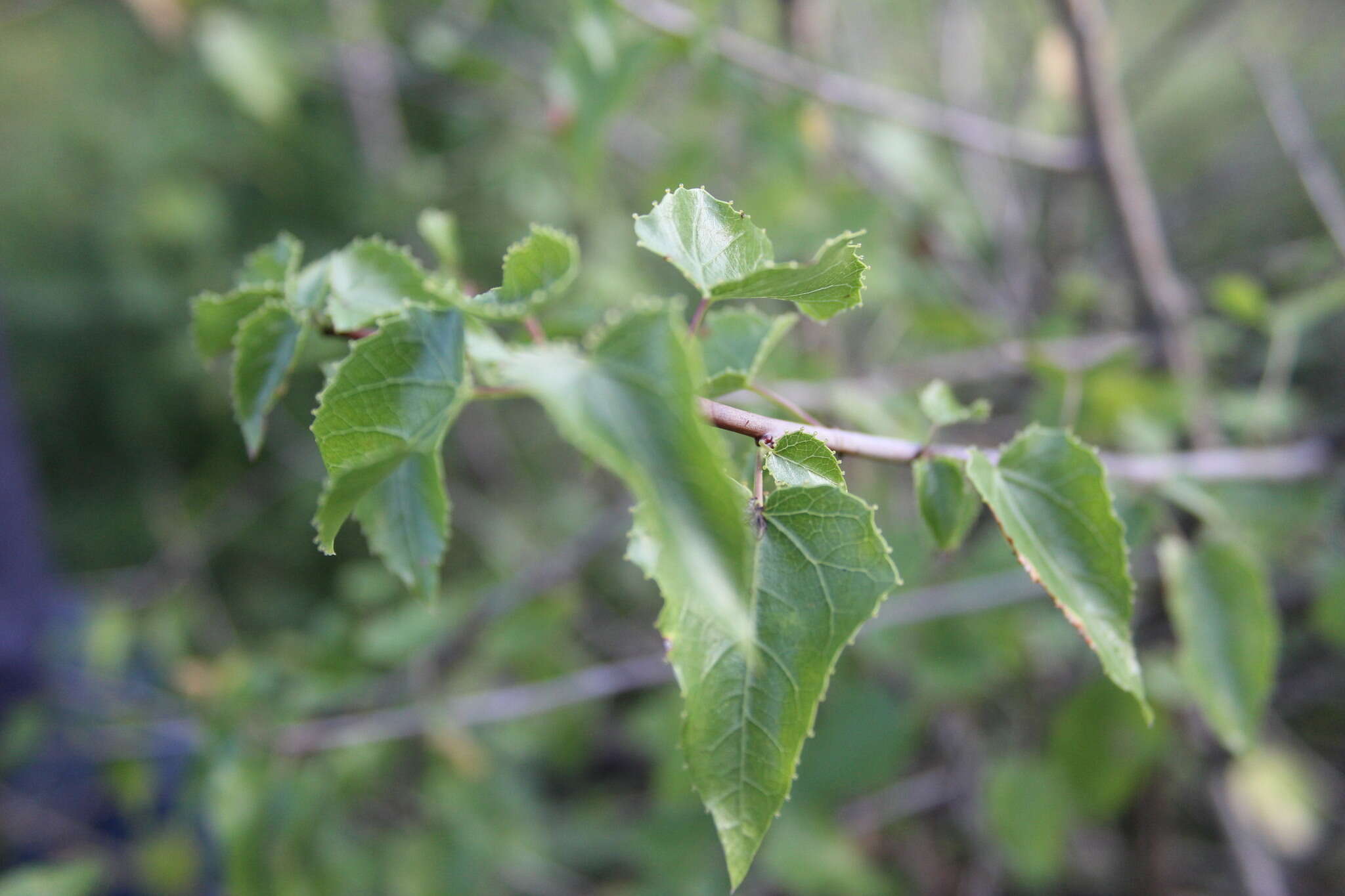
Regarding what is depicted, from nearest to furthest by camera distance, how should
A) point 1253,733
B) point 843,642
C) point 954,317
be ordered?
point 843,642 → point 1253,733 → point 954,317

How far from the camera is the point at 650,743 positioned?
1341 mm

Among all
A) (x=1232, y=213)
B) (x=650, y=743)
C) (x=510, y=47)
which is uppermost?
(x=510, y=47)

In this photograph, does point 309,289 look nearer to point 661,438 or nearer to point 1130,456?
point 661,438

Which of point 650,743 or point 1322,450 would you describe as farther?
point 650,743

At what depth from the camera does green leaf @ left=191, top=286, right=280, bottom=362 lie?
0.38 metres

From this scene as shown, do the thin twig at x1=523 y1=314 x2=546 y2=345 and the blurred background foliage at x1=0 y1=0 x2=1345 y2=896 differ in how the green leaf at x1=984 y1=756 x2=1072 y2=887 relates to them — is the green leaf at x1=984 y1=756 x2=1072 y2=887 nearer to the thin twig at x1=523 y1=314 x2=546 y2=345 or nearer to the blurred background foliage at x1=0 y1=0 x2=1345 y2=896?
the blurred background foliage at x1=0 y1=0 x2=1345 y2=896

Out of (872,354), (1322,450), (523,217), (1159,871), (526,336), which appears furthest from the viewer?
(523,217)

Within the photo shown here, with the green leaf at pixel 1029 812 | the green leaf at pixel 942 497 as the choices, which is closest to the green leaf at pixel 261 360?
the green leaf at pixel 942 497

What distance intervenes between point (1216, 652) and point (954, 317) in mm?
474

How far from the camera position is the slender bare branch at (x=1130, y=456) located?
315mm

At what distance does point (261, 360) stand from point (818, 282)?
0.25 metres

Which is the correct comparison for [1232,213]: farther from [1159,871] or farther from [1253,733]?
[1253,733]

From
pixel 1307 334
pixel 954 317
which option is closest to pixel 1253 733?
pixel 954 317

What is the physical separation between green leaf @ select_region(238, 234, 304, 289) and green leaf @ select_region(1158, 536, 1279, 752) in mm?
624
